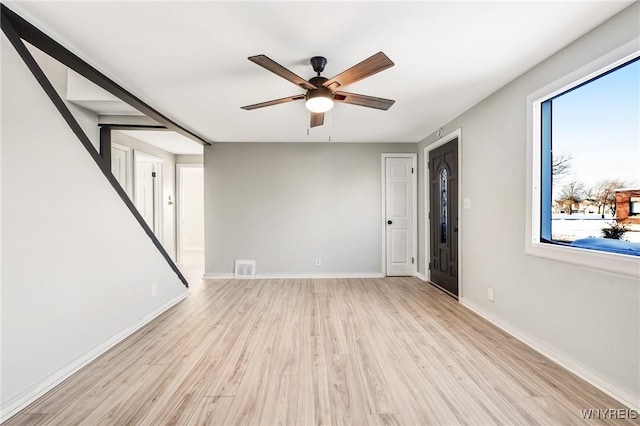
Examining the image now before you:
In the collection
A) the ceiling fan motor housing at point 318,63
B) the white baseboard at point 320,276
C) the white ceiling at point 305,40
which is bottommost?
the white baseboard at point 320,276

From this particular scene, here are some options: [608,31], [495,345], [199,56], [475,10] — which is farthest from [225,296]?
[608,31]

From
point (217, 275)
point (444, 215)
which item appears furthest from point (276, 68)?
point (217, 275)

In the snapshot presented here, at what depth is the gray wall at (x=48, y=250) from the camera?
1607 millimetres

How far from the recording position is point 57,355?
1.88 m

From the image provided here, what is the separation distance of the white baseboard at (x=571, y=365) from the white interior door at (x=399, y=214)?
2.00 m

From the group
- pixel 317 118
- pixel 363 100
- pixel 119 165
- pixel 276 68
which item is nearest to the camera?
pixel 276 68

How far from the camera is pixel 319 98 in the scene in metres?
2.17

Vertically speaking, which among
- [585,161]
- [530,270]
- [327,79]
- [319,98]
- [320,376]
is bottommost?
[320,376]

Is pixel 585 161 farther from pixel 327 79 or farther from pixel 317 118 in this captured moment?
pixel 317 118

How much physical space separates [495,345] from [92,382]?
315 cm

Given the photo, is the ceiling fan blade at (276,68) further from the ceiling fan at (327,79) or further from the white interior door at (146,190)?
the white interior door at (146,190)

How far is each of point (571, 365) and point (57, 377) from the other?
12.0ft

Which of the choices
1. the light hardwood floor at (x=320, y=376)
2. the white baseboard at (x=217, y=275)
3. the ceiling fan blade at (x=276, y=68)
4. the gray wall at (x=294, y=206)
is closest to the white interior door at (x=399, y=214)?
the gray wall at (x=294, y=206)

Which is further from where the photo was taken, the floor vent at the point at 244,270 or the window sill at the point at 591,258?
the floor vent at the point at 244,270
